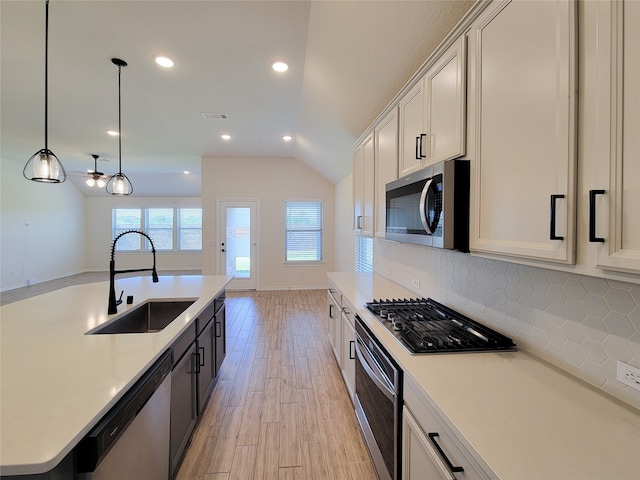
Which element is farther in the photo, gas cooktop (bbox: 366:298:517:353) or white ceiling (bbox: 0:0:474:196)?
white ceiling (bbox: 0:0:474:196)

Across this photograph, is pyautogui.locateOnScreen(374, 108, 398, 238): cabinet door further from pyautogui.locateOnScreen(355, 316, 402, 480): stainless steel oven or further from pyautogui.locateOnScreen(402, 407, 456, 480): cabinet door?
pyautogui.locateOnScreen(402, 407, 456, 480): cabinet door

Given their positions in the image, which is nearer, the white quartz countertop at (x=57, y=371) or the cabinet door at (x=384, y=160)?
the white quartz countertop at (x=57, y=371)

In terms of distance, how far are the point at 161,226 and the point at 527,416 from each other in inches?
414

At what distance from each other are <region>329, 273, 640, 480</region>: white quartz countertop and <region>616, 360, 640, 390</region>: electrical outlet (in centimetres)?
7

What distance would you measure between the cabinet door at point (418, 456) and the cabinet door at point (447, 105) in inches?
45.0

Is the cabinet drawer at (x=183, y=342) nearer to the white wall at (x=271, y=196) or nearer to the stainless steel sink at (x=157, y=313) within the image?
the stainless steel sink at (x=157, y=313)

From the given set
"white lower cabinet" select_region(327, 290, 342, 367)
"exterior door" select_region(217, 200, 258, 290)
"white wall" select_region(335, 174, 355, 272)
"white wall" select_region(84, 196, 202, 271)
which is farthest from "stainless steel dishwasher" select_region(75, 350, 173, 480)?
"white wall" select_region(84, 196, 202, 271)

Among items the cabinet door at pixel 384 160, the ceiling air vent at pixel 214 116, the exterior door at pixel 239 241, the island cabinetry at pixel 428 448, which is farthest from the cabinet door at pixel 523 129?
the exterior door at pixel 239 241

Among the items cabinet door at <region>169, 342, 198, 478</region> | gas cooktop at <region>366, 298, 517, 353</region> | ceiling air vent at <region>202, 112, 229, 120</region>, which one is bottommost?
cabinet door at <region>169, 342, 198, 478</region>

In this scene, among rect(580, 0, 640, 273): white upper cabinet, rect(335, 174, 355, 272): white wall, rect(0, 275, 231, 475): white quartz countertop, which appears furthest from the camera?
rect(335, 174, 355, 272): white wall

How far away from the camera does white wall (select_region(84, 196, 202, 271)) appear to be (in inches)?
367

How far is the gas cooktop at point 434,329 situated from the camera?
1283 mm

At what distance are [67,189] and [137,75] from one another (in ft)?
25.1

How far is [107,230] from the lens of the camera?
371 inches
